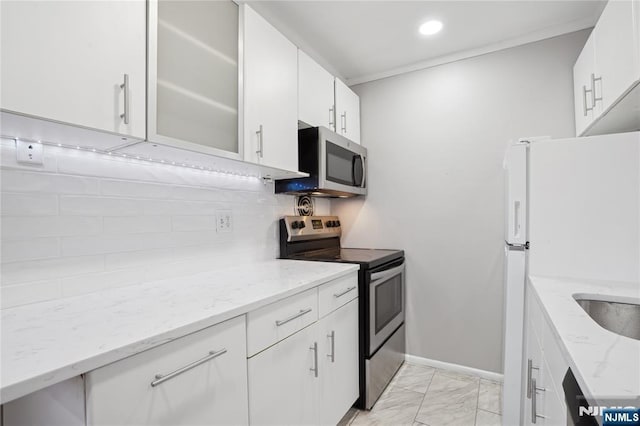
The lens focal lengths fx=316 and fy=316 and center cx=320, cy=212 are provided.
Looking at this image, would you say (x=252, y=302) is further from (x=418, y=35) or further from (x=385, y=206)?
(x=418, y=35)

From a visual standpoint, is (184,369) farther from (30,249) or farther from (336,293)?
(336,293)

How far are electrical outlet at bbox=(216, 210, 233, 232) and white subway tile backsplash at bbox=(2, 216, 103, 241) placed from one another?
2.04 feet

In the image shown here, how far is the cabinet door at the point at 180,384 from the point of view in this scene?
740 millimetres

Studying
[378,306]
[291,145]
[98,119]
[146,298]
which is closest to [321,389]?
[378,306]

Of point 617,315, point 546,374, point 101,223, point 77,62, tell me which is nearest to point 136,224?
point 101,223

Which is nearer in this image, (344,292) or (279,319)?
(279,319)

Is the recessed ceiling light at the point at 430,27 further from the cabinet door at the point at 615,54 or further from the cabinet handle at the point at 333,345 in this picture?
the cabinet handle at the point at 333,345

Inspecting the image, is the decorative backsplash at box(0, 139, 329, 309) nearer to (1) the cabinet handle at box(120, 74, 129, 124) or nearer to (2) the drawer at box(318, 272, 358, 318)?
(1) the cabinet handle at box(120, 74, 129, 124)

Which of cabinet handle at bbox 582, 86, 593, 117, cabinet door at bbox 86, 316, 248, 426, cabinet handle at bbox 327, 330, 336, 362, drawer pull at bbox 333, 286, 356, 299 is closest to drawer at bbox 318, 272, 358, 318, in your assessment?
drawer pull at bbox 333, 286, 356, 299

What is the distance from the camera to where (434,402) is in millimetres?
2068

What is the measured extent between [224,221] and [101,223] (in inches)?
26.3

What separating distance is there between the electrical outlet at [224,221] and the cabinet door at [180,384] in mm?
849

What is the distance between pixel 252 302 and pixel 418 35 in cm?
215

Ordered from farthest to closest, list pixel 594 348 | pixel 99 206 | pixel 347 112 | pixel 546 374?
pixel 347 112
pixel 99 206
pixel 546 374
pixel 594 348
